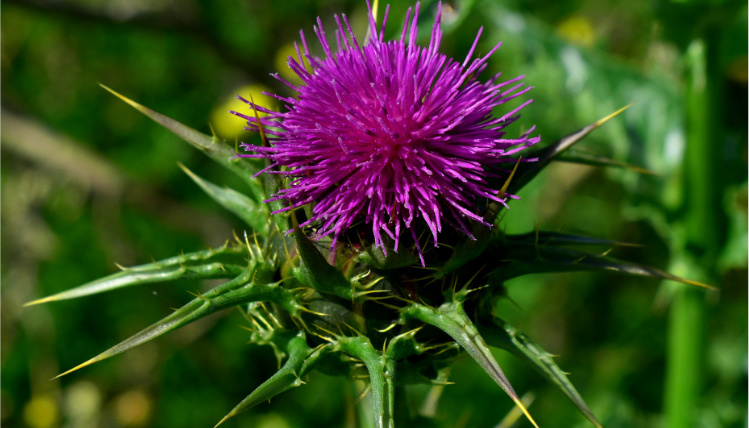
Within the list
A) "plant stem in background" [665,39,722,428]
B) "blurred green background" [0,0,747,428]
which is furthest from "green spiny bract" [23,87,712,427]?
"blurred green background" [0,0,747,428]

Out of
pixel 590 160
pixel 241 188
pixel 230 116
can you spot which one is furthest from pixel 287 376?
pixel 230 116

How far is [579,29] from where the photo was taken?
451 cm

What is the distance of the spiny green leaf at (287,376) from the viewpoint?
1.38 m

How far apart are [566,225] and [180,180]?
2.80 metres

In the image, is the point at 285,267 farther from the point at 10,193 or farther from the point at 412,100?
the point at 10,193

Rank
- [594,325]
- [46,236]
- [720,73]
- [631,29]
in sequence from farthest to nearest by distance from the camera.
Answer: [631,29], [594,325], [46,236], [720,73]

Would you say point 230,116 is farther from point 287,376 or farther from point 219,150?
point 287,376

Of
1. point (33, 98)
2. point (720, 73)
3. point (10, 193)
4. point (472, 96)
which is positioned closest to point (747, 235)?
point (720, 73)

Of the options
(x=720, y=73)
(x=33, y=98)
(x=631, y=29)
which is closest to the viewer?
(x=720, y=73)

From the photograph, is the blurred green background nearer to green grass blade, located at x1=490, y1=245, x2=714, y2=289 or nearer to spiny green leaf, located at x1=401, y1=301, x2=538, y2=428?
green grass blade, located at x1=490, y1=245, x2=714, y2=289

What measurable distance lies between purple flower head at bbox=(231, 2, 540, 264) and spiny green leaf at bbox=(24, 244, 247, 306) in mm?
251

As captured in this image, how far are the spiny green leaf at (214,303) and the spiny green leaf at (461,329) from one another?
312 mm

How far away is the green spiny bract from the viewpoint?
1519 mm

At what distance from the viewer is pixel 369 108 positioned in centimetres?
155
